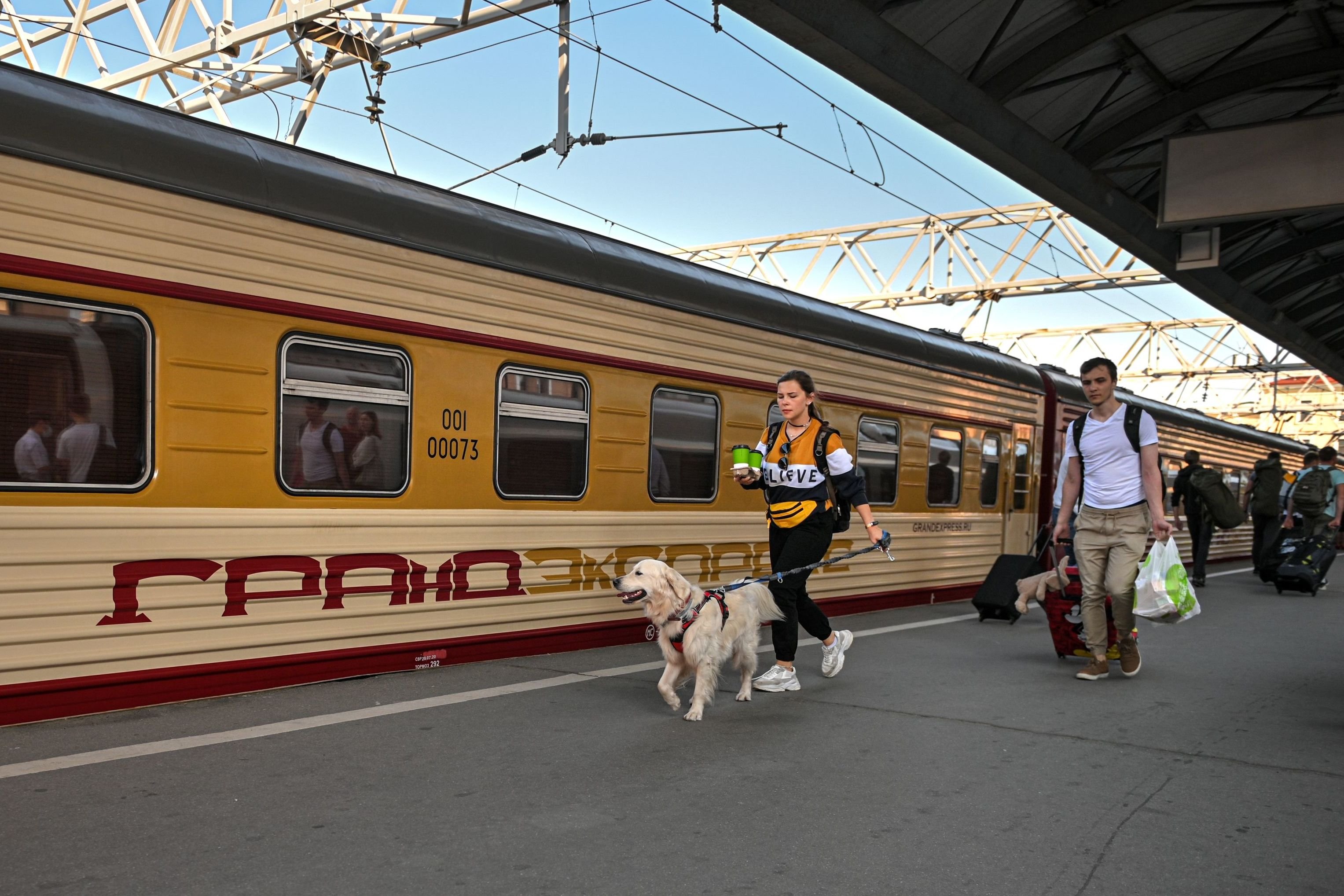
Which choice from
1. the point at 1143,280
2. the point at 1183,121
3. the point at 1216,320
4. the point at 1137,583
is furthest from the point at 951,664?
the point at 1216,320

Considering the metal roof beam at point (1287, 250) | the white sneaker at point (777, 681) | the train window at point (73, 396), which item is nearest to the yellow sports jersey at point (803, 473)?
the white sneaker at point (777, 681)

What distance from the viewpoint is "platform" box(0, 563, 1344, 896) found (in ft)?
11.9

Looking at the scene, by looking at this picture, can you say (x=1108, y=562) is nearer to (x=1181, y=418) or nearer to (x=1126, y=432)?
(x=1126, y=432)

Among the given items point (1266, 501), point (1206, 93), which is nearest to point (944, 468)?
point (1206, 93)

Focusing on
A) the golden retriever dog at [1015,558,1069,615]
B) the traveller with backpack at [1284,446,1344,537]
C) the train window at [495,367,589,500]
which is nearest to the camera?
the train window at [495,367,589,500]

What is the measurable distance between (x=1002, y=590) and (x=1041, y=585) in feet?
3.87

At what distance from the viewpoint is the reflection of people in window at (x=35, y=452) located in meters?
4.89

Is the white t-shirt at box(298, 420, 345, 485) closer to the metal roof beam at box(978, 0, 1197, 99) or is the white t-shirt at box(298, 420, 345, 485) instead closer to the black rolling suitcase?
the metal roof beam at box(978, 0, 1197, 99)

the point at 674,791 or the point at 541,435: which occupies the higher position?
the point at 541,435

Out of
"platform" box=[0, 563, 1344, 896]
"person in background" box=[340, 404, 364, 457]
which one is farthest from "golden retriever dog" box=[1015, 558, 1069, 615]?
"person in background" box=[340, 404, 364, 457]

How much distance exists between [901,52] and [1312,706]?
5.26m

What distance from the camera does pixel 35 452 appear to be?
195 inches

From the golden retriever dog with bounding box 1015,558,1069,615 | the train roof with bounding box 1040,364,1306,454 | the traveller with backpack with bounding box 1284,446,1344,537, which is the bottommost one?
the golden retriever dog with bounding box 1015,558,1069,615

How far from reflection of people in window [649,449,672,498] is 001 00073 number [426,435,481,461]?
1.69m
